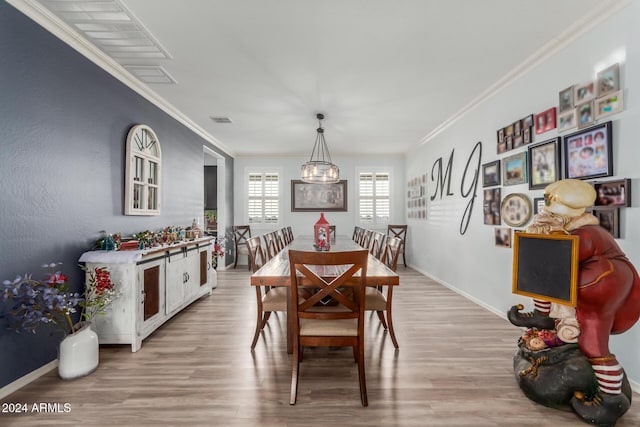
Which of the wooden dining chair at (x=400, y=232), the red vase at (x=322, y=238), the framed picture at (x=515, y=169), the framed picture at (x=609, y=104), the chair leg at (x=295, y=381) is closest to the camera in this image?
the chair leg at (x=295, y=381)

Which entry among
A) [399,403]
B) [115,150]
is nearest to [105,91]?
[115,150]

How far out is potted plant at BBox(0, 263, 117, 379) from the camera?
5.91 feet

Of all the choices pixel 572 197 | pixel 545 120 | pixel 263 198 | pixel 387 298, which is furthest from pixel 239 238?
pixel 572 197

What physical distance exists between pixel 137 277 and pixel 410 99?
3.56m

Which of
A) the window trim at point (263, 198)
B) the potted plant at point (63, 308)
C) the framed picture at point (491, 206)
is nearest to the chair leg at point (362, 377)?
the potted plant at point (63, 308)

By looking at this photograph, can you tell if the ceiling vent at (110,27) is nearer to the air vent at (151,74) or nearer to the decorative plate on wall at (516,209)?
the air vent at (151,74)

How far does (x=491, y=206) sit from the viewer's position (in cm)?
341

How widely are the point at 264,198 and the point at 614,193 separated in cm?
590

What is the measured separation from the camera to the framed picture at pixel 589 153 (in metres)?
2.05

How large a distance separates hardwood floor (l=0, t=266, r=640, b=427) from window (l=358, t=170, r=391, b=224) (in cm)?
394

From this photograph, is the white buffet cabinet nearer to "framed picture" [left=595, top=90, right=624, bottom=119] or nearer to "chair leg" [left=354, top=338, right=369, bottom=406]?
"chair leg" [left=354, top=338, right=369, bottom=406]

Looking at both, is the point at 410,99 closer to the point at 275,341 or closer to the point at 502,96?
the point at 502,96

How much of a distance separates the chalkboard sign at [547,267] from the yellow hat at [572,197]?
0.55 ft

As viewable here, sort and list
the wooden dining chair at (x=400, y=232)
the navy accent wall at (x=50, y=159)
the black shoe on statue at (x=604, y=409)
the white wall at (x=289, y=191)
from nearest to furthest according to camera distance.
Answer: the black shoe on statue at (x=604, y=409) → the navy accent wall at (x=50, y=159) → the wooden dining chair at (x=400, y=232) → the white wall at (x=289, y=191)
